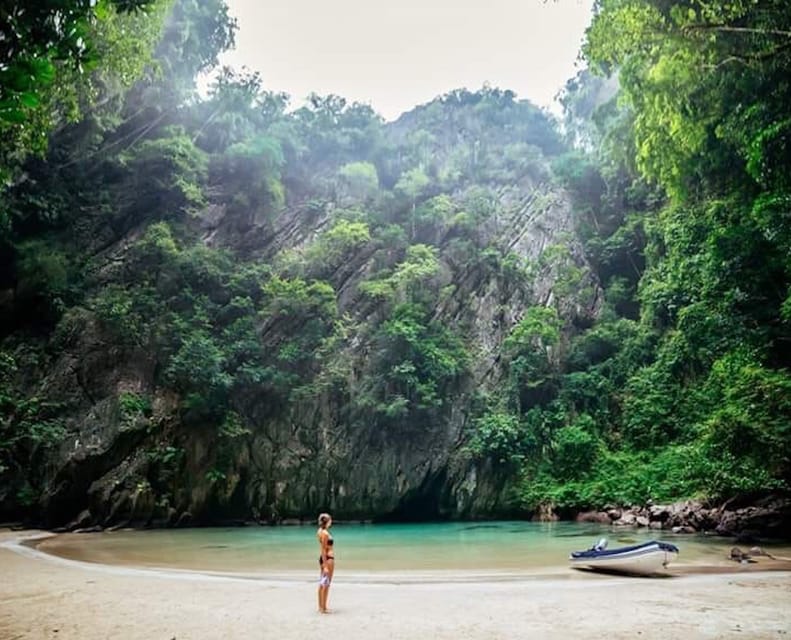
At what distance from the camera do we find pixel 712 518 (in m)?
15.7

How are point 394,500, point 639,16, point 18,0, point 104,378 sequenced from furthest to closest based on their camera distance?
point 394,500 → point 104,378 → point 639,16 → point 18,0

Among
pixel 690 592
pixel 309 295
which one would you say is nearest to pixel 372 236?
pixel 309 295

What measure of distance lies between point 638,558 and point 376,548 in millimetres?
6427

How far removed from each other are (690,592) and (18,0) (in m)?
9.01

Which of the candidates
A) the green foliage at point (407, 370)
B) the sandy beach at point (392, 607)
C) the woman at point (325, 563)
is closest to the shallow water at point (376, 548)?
the sandy beach at point (392, 607)

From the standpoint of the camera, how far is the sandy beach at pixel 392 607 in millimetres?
5156

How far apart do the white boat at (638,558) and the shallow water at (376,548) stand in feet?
2.98

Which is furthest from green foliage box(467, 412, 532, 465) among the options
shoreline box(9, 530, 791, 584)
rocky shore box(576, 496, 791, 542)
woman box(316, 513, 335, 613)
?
woman box(316, 513, 335, 613)

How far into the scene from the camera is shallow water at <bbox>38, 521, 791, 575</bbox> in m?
10.3

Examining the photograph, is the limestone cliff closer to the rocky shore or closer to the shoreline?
the rocky shore

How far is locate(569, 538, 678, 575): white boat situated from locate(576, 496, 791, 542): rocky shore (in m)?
6.02

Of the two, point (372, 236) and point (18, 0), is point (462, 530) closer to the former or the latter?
point (372, 236)

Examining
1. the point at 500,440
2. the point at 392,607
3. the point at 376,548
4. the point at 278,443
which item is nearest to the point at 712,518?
the point at 500,440

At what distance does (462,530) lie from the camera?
18.5 meters
